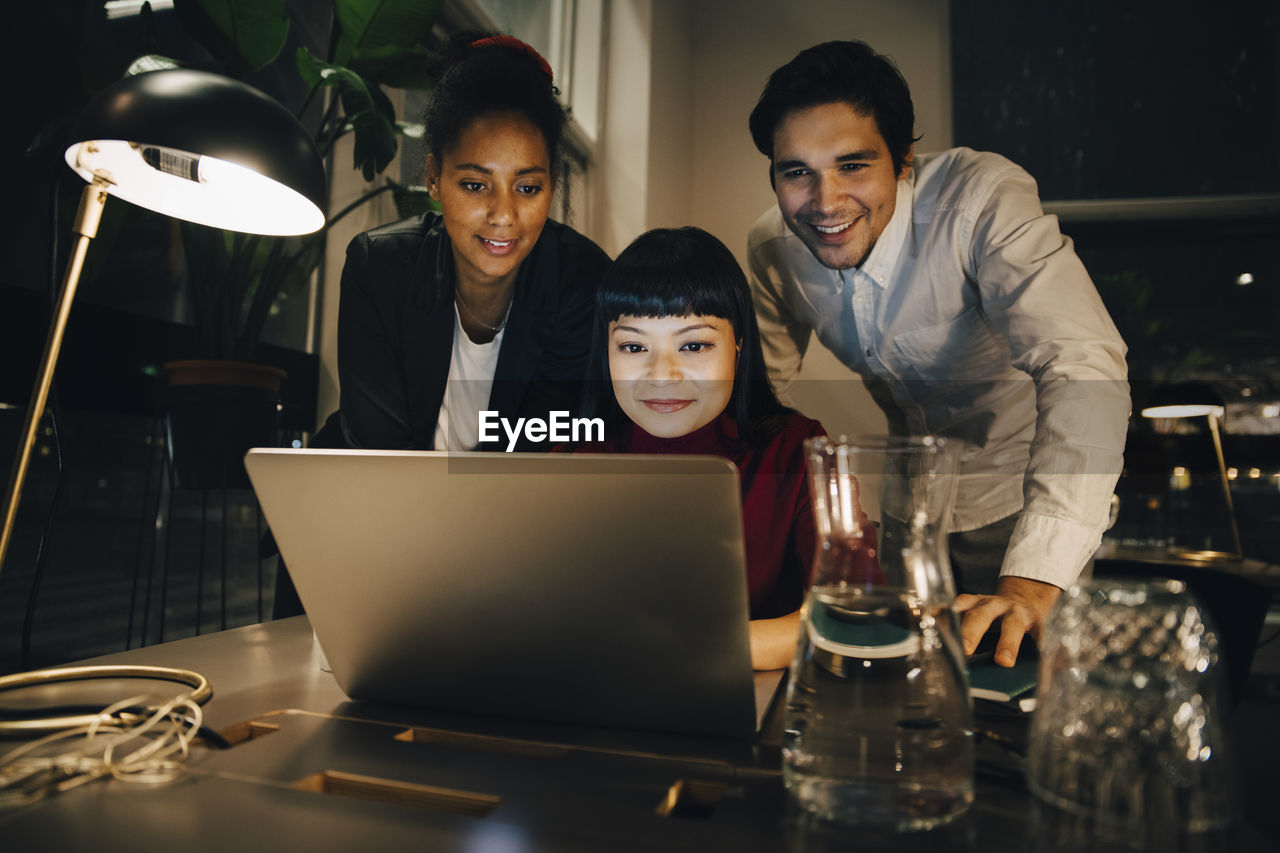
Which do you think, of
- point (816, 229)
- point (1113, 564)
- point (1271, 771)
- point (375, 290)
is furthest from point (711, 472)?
point (375, 290)

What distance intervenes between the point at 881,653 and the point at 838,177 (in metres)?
1.20

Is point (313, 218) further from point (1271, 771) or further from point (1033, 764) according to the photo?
point (1271, 771)

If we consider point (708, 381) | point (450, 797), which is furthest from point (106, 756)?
point (708, 381)

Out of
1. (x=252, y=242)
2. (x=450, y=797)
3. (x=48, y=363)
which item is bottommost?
(x=450, y=797)

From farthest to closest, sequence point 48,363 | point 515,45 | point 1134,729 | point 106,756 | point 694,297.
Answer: point 515,45
point 694,297
point 48,363
point 106,756
point 1134,729

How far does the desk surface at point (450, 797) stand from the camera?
387 millimetres

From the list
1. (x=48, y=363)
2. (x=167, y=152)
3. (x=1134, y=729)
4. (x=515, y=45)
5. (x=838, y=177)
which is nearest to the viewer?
(x=1134, y=729)

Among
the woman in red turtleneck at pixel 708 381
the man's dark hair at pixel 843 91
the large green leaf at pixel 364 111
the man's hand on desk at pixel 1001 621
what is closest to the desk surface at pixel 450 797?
the man's hand on desk at pixel 1001 621

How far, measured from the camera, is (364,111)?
5.30 feet

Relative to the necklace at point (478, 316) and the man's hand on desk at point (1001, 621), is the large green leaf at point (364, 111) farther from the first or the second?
the man's hand on desk at point (1001, 621)

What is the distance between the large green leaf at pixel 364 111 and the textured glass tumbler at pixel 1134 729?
1594 mm

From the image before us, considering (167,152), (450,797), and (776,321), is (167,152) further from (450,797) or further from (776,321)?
(776,321)

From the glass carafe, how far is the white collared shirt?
82 cm

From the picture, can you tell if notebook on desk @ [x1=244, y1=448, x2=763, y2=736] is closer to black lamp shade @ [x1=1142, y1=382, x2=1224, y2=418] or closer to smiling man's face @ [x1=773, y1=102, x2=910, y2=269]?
smiling man's face @ [x1=773, y1=102, x2=910, y2=269]
